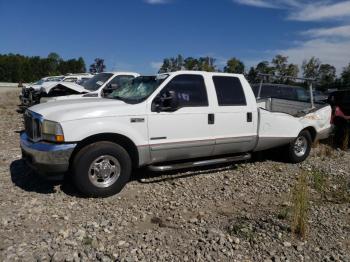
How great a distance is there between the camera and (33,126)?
5.52m

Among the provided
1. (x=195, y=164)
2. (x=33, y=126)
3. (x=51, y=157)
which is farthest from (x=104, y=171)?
(x=195, y=164)

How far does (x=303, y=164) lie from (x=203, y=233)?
4251 millimetres

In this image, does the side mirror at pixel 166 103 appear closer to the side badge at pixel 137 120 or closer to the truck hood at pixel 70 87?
the side badge at pixel 137 120

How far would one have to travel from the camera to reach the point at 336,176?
7.18 metres

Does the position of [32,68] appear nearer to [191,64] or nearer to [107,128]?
[191,64]

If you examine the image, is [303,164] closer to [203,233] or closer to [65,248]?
[203,233]

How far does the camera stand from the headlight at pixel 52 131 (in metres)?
5.01

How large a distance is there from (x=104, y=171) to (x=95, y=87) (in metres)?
6.62

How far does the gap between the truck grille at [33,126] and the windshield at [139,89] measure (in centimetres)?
137

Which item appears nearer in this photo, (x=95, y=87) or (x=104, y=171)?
(x=104, y=171)

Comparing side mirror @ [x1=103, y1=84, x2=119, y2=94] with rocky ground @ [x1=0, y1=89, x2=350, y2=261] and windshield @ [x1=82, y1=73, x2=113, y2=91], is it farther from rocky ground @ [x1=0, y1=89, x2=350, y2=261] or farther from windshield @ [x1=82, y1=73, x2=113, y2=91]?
rocky ground @ [x1=0, y1=89, x2=350, y2=261]

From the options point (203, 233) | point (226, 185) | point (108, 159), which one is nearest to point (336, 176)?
point (226, 185)

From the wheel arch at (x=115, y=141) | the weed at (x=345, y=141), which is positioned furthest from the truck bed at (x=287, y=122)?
the wheel arch at (x=115, y=141)

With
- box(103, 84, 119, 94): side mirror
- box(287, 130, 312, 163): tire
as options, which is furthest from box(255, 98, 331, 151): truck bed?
box(103, 84, 119, 94): side mirror
